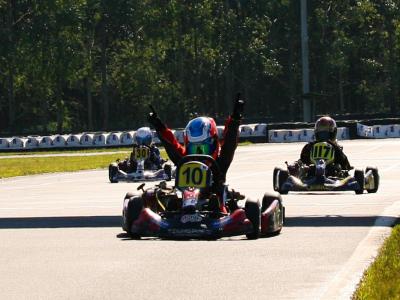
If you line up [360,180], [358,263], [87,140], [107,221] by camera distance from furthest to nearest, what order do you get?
1. [87,140]
2. [360,180]
3. [107,221]
4. [358,263]

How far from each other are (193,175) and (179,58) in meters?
76.1

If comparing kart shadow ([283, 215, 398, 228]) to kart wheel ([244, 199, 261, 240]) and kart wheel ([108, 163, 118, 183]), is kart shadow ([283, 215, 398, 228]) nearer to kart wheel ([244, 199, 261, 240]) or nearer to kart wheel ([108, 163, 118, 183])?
kart wheel ([244, 199, 261, 240])

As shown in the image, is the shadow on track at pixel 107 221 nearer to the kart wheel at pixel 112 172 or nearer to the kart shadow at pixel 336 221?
the kart shadow at pixel 336 221

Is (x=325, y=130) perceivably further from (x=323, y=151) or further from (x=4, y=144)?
(x=4, y=144)

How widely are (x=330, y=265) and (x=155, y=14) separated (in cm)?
7637

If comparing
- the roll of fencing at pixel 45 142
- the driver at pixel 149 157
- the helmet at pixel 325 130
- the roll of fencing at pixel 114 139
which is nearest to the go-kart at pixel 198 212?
the helmet at pixel 325 130

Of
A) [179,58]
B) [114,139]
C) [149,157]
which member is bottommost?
[114,139]

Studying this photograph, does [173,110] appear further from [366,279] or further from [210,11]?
[366,279]

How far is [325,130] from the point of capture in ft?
74.1

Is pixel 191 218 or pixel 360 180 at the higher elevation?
pixel 191 218

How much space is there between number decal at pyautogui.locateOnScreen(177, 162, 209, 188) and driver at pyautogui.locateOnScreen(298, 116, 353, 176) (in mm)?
8503

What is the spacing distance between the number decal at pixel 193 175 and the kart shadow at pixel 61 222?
7.01 ft

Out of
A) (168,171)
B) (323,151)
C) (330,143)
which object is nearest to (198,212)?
(323,151)

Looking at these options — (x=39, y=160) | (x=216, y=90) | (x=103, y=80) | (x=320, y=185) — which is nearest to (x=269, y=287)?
(x=320, y=185)
